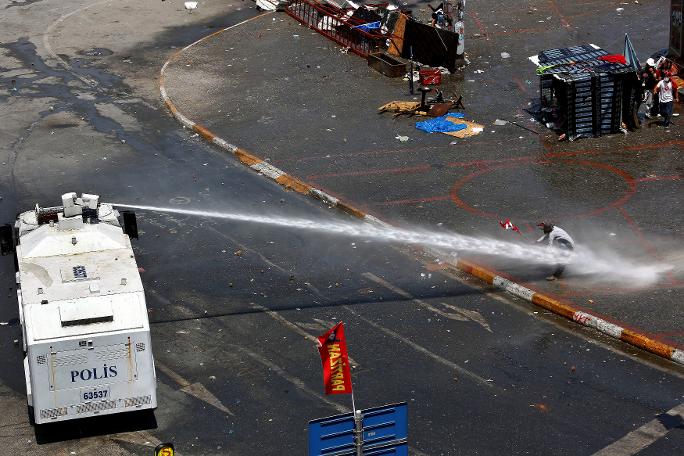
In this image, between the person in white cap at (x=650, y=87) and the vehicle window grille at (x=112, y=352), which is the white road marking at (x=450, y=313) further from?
the person in white cap at (x=650, y=87)

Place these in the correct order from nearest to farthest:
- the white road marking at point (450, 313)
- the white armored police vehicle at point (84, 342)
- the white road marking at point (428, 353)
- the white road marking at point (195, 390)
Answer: the white armored police vehicle at point (84, 342) < the white road marking at point (195, 390) < the white road marking at point (428, 353) < the white road marking at point (450, 313)

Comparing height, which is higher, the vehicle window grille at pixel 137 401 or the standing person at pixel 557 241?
the vehicle window grille at pixel 137 401

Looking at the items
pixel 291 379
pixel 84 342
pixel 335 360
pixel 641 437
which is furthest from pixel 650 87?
pixel 335 360

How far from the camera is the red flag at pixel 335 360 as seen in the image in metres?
12.5

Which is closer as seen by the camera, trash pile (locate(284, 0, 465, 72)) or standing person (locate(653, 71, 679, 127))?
standing person (locate(653, 71, 679, 127))

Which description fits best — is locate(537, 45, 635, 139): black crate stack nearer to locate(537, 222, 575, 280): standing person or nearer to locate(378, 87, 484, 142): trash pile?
locate(378, 87, 484, 142): trash pile

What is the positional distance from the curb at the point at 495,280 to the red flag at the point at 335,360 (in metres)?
7.09

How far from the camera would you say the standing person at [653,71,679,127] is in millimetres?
27078

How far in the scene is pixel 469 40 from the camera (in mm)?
34594

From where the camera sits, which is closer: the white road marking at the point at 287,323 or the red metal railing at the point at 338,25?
the white road marking at the point at 287,323

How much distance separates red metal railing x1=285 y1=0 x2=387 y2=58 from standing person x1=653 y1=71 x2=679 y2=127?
29.7ft

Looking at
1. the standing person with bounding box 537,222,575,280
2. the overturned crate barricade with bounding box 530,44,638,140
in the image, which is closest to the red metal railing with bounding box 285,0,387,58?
the overturned crate barricade with bounding box 530,44,638,140

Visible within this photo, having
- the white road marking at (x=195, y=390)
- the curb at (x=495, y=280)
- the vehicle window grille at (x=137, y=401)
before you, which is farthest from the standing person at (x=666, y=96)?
the vehicle window grille at (x=137, y=401)

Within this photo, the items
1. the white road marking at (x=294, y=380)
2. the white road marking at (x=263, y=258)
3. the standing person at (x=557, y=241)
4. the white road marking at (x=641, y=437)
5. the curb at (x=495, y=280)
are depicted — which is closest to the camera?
the white road marking at (x=641, y=437)
